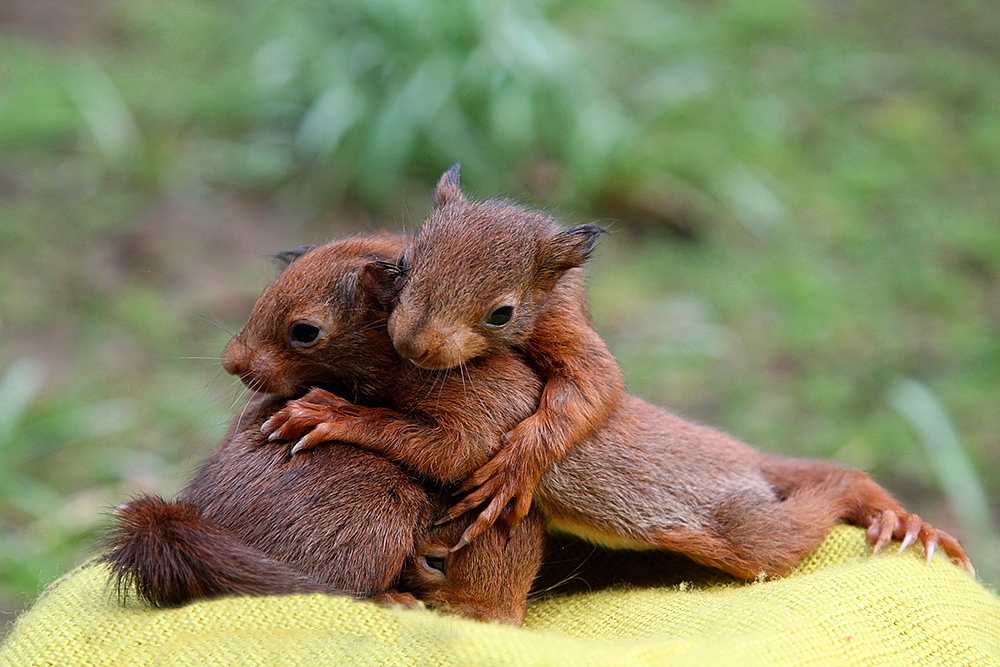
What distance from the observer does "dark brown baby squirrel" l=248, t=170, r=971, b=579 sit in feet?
9.46

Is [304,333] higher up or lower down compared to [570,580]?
higher up

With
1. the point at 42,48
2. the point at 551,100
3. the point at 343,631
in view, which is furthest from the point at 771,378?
the point at 42,48

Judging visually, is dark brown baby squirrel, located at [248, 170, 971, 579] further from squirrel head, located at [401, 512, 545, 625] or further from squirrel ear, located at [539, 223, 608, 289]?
squirrel head, located at [401, 512, 545, 625]

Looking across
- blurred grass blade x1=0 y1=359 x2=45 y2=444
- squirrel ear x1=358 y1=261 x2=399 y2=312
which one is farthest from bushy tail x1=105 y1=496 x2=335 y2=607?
blurred grass blade x1=0 y1=359 x2=45 y2=444

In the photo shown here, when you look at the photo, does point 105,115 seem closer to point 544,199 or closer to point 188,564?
point 544,199

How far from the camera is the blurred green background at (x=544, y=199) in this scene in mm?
5891

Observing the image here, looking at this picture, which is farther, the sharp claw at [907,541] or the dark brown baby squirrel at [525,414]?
the sharp claw at [907,541]

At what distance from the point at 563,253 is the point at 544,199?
4500mm

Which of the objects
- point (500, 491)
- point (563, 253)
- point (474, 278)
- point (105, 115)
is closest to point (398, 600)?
point (500, 491)

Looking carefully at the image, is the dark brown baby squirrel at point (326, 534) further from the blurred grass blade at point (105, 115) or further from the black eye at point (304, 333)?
the blurred grass blade at point (105, 115)

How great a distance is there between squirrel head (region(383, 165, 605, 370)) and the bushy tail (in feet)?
2.14

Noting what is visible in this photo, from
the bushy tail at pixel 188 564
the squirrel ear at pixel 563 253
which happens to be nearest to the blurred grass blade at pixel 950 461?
the squirrel ear at pixel 563 253

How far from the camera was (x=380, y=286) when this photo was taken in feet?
9.85

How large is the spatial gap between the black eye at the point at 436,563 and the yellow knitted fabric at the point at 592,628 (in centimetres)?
25
